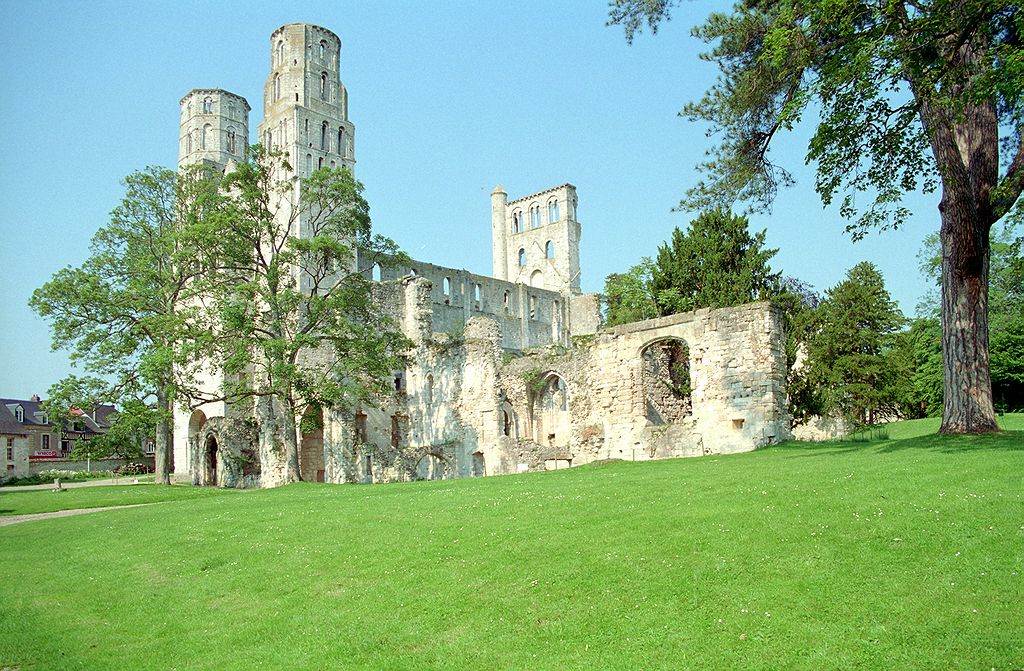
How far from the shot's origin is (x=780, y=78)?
14484 mm

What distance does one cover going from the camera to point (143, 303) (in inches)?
1270

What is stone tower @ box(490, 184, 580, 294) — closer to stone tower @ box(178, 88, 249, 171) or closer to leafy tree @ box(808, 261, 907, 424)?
stone tower @ box(178, 88, 249, 171)

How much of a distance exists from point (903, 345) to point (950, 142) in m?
22.0

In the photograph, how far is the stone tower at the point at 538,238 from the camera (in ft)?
263

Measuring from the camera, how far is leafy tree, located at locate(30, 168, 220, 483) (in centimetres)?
2678

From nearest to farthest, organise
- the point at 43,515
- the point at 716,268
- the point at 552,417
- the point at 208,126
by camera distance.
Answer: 1. the point at 43,515
2. the point at 716,268
3. the point at 552,417
4. the point at 208,126

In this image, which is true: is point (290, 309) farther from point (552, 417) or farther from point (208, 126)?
point (208, 126)

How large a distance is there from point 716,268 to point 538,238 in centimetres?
5382

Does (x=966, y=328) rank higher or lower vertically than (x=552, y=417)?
higher

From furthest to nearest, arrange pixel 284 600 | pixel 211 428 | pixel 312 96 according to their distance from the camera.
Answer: pixel 312 96 → pixel 211 428 → pixel 284 600

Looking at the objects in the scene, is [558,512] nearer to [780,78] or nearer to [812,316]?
[780,78]

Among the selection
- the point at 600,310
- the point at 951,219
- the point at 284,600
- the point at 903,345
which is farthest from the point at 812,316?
the point at 600,310

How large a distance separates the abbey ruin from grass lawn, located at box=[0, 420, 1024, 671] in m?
10.1

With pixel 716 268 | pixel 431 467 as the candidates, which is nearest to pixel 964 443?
pixel 716 268
